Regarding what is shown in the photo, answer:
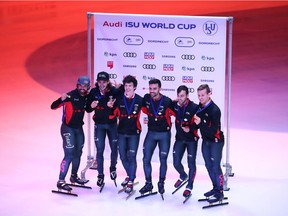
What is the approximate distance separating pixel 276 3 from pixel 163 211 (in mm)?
14334

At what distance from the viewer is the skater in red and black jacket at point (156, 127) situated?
35.2 ft

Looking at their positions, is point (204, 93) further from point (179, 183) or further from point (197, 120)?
point (179, 183)

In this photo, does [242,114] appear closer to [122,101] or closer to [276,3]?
[122,101]

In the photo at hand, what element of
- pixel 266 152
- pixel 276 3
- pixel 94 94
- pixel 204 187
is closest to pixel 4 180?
pixel 94 94

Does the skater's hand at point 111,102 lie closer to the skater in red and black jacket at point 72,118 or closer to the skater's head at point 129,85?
the skater's head at point 129,85

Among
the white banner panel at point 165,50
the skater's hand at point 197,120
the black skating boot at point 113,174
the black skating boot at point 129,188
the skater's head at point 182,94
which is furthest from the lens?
the black skating boot at point 113,174

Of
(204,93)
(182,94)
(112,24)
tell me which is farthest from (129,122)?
(112,24)

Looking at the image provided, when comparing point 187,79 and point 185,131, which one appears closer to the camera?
point 185,131

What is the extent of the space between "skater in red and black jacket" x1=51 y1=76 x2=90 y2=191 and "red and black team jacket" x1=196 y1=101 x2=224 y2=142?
1.70 metres

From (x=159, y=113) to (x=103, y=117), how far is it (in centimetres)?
87

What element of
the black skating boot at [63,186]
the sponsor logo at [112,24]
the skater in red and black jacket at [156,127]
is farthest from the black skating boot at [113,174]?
the sponsor logo at [112,24]

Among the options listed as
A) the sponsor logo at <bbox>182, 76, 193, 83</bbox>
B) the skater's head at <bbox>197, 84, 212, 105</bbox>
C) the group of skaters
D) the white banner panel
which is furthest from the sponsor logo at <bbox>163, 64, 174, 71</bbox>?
the skater's head at <bbox>197, 84, 212, 105</bbox>

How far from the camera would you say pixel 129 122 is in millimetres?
10867

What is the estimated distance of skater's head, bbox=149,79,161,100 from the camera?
35.0ft
